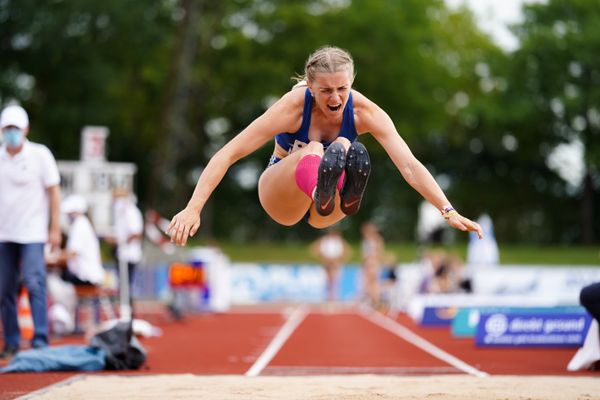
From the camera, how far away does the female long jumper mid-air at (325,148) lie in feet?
22.0

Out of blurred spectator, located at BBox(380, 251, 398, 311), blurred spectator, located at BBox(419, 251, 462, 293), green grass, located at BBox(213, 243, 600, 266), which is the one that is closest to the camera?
blurred spectator, located at BBox(419, 251, 462, 293)

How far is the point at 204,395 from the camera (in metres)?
6.77

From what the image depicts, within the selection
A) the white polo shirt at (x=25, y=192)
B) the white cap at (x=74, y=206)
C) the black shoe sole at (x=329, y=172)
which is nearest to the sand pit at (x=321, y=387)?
the black shoe sole at (x=329, y=172)

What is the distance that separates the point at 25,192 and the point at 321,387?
3.80m

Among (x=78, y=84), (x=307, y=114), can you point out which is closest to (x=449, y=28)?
(x=78, y=84)

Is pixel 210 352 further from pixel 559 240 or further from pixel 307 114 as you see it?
pixel 559 240

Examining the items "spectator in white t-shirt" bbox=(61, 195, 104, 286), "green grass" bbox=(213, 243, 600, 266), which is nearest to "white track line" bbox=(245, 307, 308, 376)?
"spectator in white t-shirt" bbox=(61, 195, 104, 286)

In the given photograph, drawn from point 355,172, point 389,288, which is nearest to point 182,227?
point 355,172

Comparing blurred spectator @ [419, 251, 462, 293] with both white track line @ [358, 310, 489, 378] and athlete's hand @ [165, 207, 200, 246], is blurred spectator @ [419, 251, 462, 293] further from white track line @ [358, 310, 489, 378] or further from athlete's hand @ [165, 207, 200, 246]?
athlete's hand @ [165, 207, 200, 246]

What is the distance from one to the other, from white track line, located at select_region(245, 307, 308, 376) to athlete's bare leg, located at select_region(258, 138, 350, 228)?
62.4 inches

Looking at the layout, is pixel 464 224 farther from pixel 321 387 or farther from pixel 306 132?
pixel 321 387

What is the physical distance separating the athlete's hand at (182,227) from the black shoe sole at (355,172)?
3.93 ft

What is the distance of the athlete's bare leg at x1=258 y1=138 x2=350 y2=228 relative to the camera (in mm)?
7238

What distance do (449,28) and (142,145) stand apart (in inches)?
759
